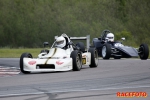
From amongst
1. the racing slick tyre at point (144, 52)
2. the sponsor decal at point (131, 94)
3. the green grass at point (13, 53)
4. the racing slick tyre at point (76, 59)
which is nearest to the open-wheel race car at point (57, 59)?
the racing slick tyre at point (76, 59)

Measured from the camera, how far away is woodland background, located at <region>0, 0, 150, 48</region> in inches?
2623

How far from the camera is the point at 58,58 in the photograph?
20.5 m

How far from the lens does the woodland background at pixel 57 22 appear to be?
219 feet

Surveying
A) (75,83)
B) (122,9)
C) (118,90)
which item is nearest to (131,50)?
(75,83)

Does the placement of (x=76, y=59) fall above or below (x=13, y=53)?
below

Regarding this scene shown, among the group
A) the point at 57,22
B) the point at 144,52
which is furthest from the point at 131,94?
the point at 57,22

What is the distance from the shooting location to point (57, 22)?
67.5 metres

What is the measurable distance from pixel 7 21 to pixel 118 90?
181ft

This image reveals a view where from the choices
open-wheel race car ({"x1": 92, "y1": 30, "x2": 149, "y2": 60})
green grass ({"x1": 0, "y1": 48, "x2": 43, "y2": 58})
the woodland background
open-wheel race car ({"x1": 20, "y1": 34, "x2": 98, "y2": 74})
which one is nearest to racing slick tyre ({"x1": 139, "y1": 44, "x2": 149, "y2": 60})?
open-wheel race car ({"x1": 92, "y1": 30, "x2": 149, "y2": 60})

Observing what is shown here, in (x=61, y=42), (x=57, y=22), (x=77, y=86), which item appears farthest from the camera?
(x=57, y=22)

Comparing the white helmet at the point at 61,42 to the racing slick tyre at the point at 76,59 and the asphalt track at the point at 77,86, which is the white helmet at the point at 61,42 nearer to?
the racing slick tyre at the point at 76,59

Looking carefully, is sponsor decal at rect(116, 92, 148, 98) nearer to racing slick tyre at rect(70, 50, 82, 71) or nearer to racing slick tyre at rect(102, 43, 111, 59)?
racing slick tyre at rect(70, 50, 82, 71)

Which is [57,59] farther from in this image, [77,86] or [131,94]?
[131,94]

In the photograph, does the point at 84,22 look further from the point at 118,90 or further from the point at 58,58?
the point at 118,90
